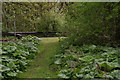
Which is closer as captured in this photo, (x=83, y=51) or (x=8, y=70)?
(x=8, y=70)

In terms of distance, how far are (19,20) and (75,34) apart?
8.98 meters

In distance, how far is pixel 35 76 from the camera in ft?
11.6

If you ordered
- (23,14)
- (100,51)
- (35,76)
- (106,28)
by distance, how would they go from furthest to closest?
(23,14), (106,28), (100,51), (35,76)

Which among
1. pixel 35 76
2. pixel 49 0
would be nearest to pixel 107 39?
pixel 35 76

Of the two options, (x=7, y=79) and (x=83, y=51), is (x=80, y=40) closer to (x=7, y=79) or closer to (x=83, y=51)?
(x=83, y=51)

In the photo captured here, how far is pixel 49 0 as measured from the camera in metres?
14.2

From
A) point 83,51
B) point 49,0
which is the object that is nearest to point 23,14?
point 49,0

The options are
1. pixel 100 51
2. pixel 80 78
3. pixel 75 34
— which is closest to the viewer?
pixel 80 78

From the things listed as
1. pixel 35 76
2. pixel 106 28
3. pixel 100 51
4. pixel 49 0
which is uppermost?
pixel 49 0

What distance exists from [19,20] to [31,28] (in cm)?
116

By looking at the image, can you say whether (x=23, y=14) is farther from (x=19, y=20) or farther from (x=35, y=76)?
(x=35, y=76)

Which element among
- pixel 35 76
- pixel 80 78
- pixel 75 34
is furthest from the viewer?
pixel 75 34

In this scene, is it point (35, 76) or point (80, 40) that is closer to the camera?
point (35, 76)

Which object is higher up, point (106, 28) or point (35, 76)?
point (106, 28)
